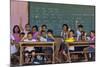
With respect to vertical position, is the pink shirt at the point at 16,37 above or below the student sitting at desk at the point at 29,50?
above

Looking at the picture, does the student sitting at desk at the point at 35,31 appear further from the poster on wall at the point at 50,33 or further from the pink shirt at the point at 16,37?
the pink shirt at the point at 16,37

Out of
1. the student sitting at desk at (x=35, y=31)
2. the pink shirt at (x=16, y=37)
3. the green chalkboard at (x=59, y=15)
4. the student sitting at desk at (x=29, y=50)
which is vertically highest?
the green chalkboard at (x=59, y=15)

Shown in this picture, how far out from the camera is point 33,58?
6.10 ft

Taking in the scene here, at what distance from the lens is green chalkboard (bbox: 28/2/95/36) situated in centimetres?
187

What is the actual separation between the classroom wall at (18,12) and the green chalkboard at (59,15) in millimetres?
37

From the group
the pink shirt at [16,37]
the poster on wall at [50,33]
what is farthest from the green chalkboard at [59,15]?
the pink shirt at [16,37]

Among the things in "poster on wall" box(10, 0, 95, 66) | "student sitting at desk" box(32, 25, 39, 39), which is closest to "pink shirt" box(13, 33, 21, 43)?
"poster on wall" box(10, 0, 95, 66)

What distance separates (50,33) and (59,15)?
139 mm

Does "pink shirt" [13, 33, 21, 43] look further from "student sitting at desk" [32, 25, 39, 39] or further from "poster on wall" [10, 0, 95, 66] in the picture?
"student sitting at desk" [32, 25, 39, 39]

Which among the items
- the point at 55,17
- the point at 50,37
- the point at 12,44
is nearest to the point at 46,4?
the point at 55,17

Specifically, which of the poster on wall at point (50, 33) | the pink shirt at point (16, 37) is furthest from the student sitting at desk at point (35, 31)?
the pink shirt at point (16, 37)

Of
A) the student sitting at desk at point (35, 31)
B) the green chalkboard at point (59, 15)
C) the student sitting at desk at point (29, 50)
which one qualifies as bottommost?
the student sitting at desk at point (29, 50)

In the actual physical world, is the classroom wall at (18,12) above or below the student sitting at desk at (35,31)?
above

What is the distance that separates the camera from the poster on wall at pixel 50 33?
1810mm
